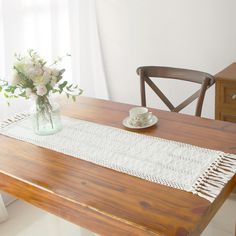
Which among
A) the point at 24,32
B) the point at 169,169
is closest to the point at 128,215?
the point at 169,169

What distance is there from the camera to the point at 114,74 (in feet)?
11.0

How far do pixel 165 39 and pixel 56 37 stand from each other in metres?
0.87

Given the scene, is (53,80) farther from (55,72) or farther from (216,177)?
(216,177)

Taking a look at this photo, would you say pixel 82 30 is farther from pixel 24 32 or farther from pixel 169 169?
pixel 169 169

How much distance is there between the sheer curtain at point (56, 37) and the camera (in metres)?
2.34

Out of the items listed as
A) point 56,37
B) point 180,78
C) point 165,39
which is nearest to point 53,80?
point 180,78

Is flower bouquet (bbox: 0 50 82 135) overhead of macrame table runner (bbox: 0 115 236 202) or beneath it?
overhead

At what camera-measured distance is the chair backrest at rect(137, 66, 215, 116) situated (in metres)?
1.93

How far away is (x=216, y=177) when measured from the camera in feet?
4.02

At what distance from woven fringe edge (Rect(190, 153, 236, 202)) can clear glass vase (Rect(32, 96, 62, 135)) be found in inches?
28.2

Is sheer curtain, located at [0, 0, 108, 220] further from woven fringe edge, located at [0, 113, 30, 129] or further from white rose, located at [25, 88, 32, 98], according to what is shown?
white rose, located at [25, 88, 32, 98]

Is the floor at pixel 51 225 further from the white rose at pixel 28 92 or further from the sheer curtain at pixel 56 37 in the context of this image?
the white rose at pixel 28 92

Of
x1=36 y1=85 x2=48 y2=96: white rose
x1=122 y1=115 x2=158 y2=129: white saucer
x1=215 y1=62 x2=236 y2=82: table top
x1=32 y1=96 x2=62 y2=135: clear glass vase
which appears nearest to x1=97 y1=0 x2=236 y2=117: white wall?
x1=215 y1=62 x2=236 y2=82: table top

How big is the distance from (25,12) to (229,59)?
1483 mm
